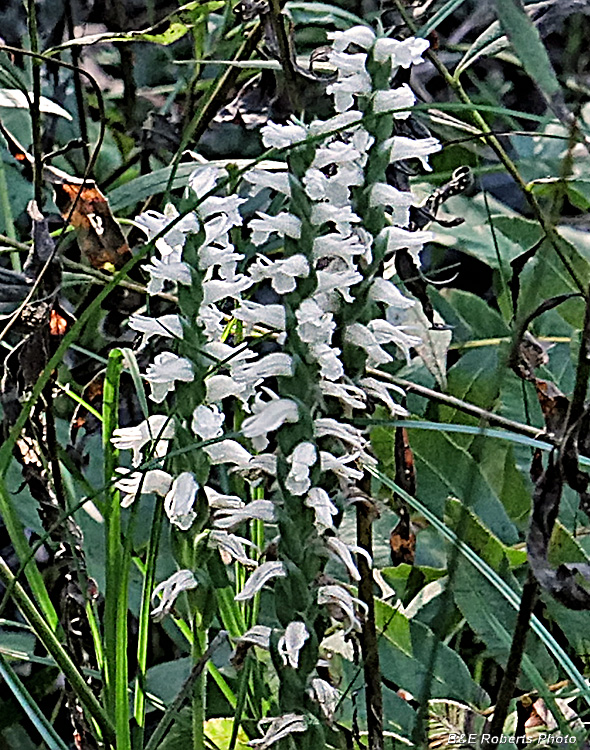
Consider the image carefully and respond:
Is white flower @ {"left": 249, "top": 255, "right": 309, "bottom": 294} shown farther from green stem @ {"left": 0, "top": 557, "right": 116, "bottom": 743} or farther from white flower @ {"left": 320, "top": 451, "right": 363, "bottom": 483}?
green stem @ {"left": 0, "top": 557, "right": 116, "bottom": 743}

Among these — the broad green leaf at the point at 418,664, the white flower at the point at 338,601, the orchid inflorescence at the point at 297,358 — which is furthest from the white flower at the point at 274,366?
the broad green leaf at the point at 418,664

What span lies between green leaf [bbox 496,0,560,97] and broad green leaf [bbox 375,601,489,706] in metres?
0.39

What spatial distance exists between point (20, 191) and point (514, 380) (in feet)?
1.79

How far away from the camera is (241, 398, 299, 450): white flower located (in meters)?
0.46

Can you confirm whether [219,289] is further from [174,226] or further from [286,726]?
[286,726]

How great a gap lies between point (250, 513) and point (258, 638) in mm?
66

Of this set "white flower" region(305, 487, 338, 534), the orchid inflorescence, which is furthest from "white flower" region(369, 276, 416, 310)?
"white flower" region(305, 487, 338, 534)

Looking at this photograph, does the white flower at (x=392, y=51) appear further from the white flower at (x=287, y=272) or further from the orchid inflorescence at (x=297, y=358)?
the white flower at (x=287, y=272)

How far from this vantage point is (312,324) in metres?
0.47

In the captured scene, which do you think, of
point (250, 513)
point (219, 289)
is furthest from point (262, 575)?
point (219, 289)

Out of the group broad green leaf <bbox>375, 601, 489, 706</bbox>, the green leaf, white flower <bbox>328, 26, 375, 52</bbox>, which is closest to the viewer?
the green leaf

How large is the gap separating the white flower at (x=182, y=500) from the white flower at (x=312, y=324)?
0.31 feet

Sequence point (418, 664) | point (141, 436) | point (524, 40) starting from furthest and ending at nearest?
1. point (418, 664)
2. point (141, 436)
3. point (524, 40)

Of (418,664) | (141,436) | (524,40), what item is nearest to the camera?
(524,40)
